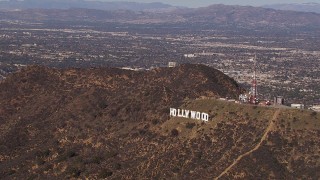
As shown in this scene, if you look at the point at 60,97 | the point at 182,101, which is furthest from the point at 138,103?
the point at 60,97

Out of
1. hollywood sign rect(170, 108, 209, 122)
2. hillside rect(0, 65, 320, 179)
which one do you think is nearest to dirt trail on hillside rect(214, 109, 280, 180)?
hillside rect(0, 65, 320, 179)

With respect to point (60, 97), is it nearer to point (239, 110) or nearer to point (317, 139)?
point (239, 110)

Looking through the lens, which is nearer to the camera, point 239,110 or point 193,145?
point 193,145

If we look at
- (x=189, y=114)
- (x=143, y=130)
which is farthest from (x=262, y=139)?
(x=143, y=130)

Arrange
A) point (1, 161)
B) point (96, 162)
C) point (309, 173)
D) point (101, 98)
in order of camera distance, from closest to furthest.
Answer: point (309, 173) < point (96, 162) < point (1, 161) < point (101, 98)

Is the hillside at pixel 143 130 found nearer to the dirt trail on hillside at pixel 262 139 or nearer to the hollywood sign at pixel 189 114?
the dirt trail on hillside at pixel 262 139

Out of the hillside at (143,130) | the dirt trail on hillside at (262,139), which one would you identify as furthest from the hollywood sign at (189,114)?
the dirt trail on hillside at (262,139)

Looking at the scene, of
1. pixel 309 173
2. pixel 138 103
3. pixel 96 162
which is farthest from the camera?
pixel 138 103

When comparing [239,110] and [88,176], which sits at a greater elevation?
[239,110]

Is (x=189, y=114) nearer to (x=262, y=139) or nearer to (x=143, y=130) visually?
(x=143, y=130)
